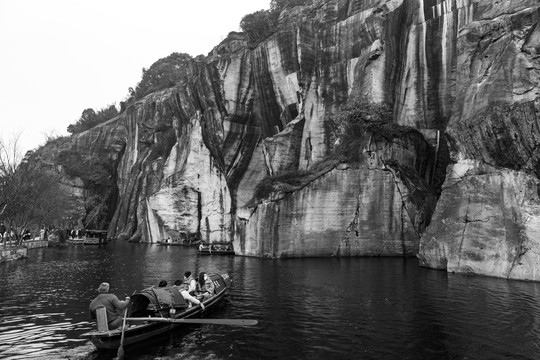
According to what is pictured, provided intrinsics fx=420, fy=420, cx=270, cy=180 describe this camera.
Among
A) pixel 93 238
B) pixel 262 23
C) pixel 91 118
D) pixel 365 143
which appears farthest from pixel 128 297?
pixel 91 118

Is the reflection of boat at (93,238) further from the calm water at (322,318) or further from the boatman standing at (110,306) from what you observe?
the boatman standing at (110,306)

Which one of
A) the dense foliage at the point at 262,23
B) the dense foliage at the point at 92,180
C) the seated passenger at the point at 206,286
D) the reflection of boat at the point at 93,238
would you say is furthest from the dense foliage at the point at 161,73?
the seated passenger at the point at 206,286

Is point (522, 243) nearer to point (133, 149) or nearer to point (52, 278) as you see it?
point (52, 278)

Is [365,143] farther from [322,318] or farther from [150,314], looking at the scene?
[150,314]

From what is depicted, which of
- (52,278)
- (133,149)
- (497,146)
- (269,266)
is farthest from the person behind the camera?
(133,149)

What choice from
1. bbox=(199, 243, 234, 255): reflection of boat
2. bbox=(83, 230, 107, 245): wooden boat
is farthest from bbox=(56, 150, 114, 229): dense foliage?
bbox=(199, 243, 234, 255): reflection of boat

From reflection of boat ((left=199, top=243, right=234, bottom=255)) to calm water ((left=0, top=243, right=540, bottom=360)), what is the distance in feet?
55.6

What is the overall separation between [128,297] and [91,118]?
113 meters

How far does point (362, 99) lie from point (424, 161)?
27.3 ft

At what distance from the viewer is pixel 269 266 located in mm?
32188

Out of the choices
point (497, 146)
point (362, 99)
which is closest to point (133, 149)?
point (362, 99)

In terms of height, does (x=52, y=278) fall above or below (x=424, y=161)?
below

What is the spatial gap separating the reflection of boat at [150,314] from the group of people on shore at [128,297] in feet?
1.23

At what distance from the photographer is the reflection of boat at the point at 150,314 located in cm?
1272
